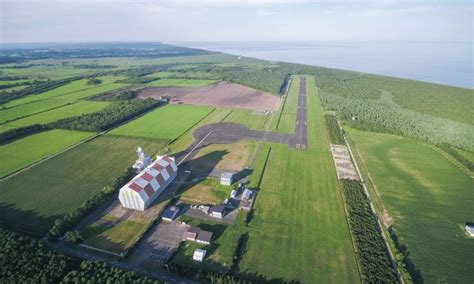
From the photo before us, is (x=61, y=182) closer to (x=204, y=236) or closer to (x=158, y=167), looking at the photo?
(x=158, y=167)

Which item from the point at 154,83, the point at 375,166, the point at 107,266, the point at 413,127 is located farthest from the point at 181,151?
the point at 154,83

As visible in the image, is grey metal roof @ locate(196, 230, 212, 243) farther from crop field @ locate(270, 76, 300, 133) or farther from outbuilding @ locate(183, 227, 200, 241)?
crop field @ locate(270, 76, 300, 133)

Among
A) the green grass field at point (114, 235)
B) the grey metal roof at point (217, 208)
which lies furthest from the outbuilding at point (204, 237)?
the green grass field at point (114, 235)

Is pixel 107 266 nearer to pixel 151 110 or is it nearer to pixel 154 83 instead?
pixel 151 110

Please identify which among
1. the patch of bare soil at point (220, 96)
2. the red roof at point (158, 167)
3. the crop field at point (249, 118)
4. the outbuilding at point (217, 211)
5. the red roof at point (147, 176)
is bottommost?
the outbuilding at point (217, 211)

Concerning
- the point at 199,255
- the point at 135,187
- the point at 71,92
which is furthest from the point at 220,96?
the point at 199,255

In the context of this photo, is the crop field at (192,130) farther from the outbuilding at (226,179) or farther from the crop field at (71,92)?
the crop field at (71,92)

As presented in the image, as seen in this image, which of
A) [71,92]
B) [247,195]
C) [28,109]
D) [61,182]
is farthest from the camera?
[71,92]
